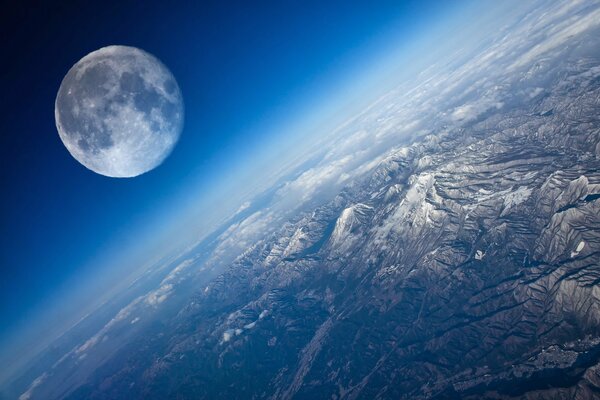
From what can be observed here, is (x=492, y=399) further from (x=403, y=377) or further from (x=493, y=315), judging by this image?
(x=493, y=315)

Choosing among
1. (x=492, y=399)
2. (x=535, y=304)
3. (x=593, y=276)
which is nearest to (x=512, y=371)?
(x=492, y=399)

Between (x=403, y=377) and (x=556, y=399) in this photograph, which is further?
(x=403, y=377)

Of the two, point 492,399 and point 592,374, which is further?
point 492,399

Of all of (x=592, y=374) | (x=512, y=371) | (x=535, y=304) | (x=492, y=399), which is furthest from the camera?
(x=535, y=304)

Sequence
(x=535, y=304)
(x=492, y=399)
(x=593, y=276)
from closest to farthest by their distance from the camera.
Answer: (x=492, y=399)
(x=593, y=276)
(x=535, y=304)

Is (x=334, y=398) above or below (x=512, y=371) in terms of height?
above

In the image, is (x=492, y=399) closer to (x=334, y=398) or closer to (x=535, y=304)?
(x=535, y=304)

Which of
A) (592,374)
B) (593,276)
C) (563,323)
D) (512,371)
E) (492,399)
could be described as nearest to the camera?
(592,374)

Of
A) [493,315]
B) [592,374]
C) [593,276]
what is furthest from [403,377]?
[593,276]

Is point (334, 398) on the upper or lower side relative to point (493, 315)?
upper
